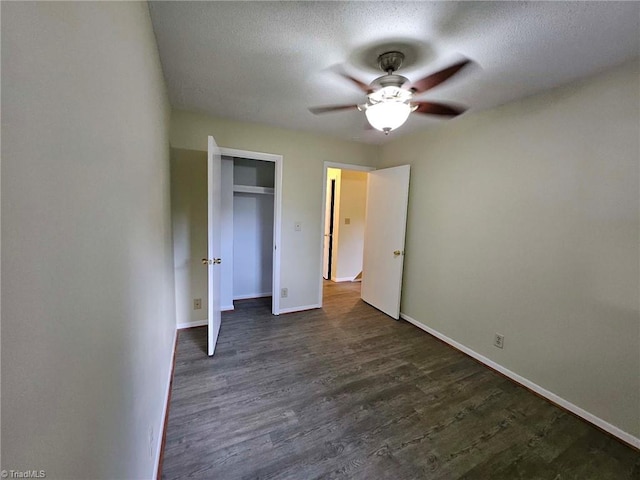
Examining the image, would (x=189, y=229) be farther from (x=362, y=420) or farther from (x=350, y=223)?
(x=350, y=223)

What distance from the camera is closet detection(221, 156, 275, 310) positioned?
380 centimetres

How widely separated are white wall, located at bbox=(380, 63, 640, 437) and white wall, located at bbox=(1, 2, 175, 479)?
2.69 metres

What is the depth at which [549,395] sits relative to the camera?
6.68 ft

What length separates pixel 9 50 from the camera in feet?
1.14

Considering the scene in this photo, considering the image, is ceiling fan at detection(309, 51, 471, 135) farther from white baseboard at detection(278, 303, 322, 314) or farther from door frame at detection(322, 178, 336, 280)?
door frame at detection(322, 178, 336, 280)

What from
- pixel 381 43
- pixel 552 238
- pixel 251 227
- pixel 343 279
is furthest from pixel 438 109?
pixel 343 279

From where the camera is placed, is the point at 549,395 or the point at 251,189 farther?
the point at 251,189

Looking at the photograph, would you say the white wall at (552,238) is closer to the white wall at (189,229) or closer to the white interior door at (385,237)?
the white interior door at (385,237)

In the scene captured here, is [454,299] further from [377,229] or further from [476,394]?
[377,229]

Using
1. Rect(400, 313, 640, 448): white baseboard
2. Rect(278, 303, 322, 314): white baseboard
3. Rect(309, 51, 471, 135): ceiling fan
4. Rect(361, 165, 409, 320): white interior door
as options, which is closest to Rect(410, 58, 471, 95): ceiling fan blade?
Rect(309, 51, 471, 135): ceiling fan

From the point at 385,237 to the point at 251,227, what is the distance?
1.98m

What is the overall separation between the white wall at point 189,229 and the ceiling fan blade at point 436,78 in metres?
2.19

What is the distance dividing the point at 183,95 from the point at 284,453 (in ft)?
9.41

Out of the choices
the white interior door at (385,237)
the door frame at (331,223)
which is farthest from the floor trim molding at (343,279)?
the white interior door at (385,237)
